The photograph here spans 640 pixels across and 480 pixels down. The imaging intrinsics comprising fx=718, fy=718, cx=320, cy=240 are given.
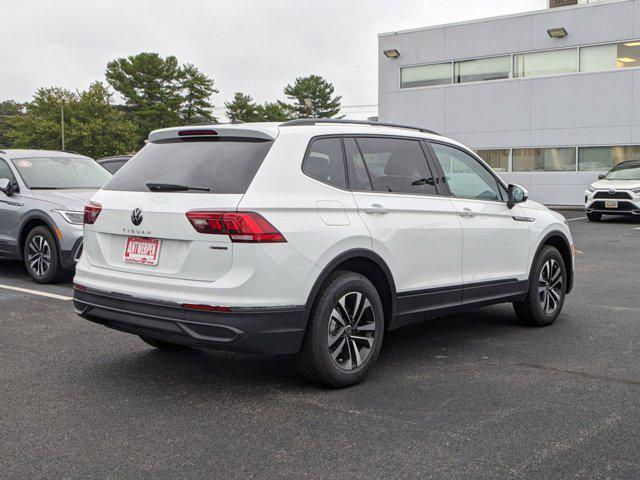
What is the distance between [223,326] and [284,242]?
602mm

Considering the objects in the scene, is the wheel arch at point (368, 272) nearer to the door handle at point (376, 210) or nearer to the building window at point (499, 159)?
the door handle at point (376, 210)

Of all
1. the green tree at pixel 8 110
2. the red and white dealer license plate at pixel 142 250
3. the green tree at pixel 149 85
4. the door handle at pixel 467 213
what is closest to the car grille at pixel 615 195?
the door handle at pixel 467 213

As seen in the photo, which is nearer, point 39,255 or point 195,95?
point 39,255

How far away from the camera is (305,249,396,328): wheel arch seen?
4.40m

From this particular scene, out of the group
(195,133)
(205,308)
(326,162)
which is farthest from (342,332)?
(195,133)

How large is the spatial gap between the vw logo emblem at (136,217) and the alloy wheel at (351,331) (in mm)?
1341

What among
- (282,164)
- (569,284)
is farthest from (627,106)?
(282,164)

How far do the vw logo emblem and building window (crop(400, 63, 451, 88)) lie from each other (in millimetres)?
25558

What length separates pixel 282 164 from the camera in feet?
14.6

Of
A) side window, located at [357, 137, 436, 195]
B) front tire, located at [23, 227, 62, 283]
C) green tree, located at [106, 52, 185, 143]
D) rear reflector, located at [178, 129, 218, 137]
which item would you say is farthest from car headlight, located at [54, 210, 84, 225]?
green tree, located at [106, 52, 185, 143]

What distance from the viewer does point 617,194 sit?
18672mm

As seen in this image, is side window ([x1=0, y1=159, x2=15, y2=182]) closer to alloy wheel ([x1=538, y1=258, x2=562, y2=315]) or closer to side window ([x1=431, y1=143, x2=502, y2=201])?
side window ([x1=431, y1=143, x2=502, y2=201])

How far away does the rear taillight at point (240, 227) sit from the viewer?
4125 mm

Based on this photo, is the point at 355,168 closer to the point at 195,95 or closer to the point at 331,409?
the point at 331,409
